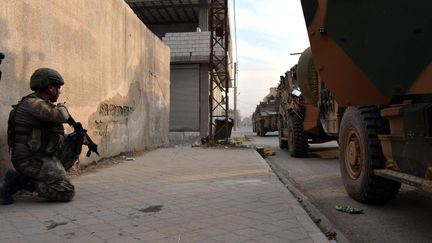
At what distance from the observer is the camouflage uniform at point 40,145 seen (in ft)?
15.7

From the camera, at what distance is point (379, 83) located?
158 inches

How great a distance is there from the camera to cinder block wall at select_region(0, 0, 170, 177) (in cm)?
554

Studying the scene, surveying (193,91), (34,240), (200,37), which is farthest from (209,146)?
(34,240)

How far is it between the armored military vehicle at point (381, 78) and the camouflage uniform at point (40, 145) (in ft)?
9.48

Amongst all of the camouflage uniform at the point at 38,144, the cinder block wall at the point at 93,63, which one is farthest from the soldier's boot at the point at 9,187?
the cinder block wall at the point at 93,63

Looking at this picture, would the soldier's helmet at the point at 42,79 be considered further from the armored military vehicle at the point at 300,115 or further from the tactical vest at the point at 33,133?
the armored military vehicle at the point at 300,115

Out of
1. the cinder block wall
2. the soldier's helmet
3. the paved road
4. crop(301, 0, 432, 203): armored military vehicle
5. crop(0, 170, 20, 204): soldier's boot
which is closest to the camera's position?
crop(301, 0, 432, 203): armored military vehicle

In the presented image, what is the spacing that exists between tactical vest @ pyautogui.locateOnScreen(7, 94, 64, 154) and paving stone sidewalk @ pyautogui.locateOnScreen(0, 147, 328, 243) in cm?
61

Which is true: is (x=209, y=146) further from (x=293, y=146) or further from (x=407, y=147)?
(x=407, y=147)

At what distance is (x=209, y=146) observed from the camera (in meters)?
14.9

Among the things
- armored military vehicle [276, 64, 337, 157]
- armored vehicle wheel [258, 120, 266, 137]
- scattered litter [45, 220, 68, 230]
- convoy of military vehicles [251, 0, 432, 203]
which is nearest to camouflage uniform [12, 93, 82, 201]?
scattered litter [45, 220, 68, 230]

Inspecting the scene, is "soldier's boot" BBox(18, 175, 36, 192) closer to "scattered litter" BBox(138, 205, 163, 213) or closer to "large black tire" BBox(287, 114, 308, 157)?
"scattered litter" BBox(138, 205, 163, 213)

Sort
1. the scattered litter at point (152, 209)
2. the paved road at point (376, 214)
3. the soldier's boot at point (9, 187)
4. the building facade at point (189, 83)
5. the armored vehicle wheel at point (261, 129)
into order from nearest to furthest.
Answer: the paved road at point (376, 214) → the scattered litter at point (152, 209) → the soldier's boot at point (9, 187) → the building facade at point (189, 83) → the armored vehicle wheel at point (261, 129)

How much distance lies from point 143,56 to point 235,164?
4.47 meters
